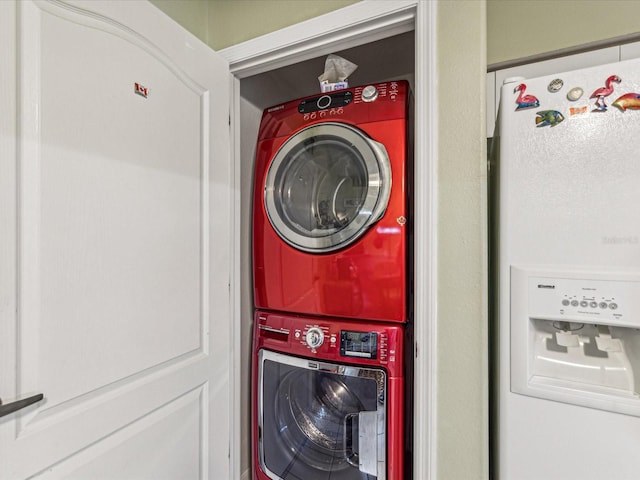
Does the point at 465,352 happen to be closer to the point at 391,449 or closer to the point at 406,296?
the point at 406,296

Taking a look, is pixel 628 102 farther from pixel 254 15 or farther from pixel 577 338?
pixel 254 15

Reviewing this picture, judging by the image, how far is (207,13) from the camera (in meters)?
1.47

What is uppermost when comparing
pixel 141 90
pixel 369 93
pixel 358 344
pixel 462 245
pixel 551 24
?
pixel 551 24

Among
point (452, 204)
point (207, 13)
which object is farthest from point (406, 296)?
point (207, 13)

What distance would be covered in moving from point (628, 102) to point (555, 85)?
0.54 ft

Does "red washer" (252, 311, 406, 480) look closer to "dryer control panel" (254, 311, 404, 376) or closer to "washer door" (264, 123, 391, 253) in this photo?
"dryer control panel" (254, 311, 404, 376)

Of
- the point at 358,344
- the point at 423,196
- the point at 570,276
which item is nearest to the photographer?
the point at 570,276

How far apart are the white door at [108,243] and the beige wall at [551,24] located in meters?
1.28

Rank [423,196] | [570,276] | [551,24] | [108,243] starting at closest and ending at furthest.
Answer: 1. [570,276]
2. [108,243]
3. [423,196]
4. [551,24]

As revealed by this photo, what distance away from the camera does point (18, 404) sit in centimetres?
71

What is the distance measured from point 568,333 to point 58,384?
1.37 meters

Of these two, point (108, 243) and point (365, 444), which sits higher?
point (108, 243)

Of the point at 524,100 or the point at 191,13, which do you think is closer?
the point at 524,100

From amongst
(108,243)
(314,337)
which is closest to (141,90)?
(108,243)
